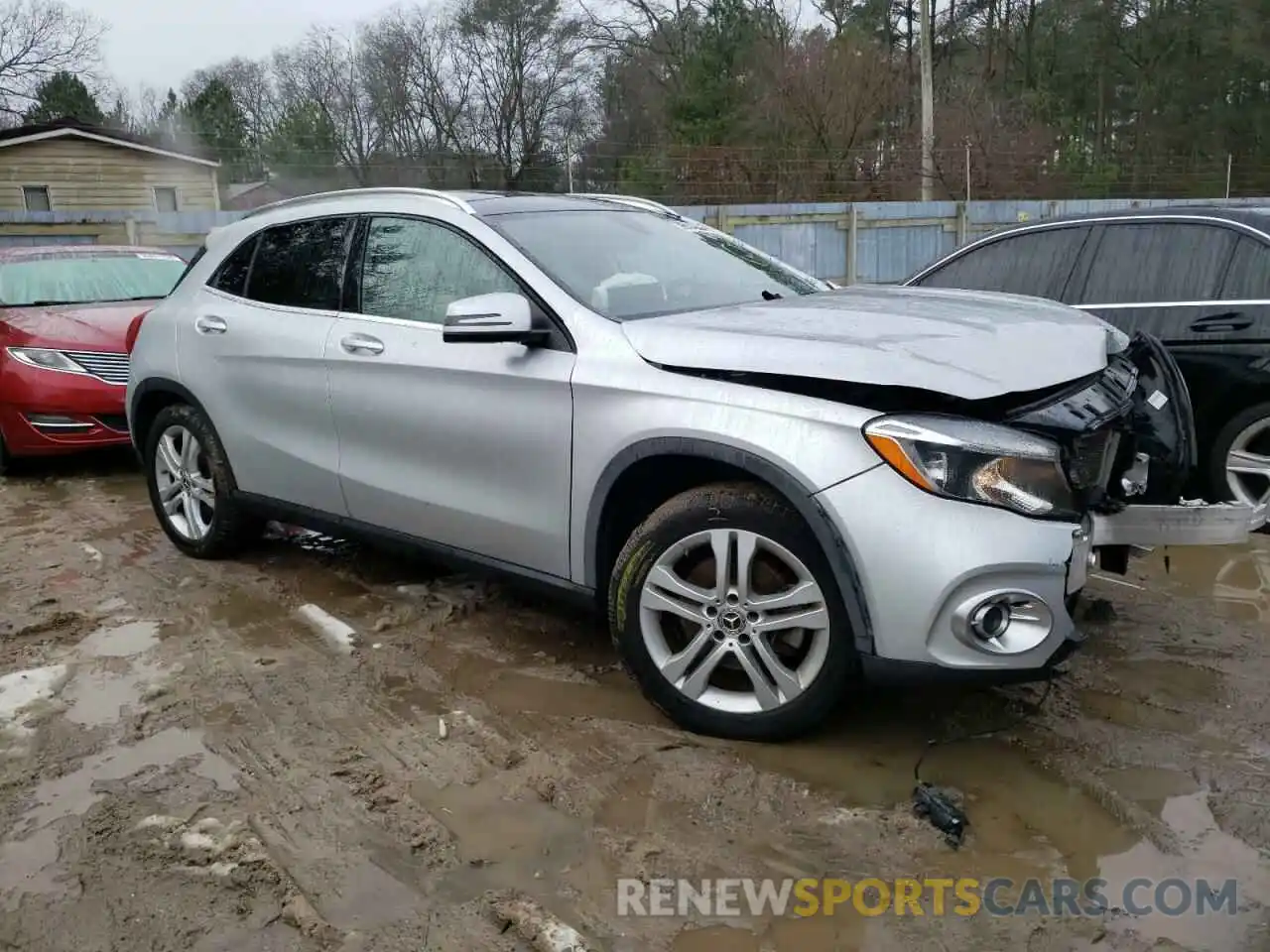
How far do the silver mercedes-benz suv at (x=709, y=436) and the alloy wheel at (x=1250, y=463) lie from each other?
72.9 inches

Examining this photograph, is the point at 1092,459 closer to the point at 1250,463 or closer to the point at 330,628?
the point at 1250,463

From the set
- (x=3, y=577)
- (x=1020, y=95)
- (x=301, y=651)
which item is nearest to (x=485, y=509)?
(x=301, y=651)

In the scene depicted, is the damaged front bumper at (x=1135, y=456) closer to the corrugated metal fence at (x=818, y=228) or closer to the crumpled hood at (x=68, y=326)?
the crumpled hood at (x=68, y=326)

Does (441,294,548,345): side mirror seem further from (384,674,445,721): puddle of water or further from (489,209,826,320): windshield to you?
(384,674,445,721): puddle of water

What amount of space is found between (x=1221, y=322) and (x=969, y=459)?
2.97 metres

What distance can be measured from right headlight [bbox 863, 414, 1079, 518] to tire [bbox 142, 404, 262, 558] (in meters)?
3.32

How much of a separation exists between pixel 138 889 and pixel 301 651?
5.03 ft

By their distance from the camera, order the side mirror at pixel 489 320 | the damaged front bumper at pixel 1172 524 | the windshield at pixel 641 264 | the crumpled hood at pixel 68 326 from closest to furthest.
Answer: the damaged front bumper at pixel 1172 524, the side mirror at pixel 489 320, the windshield at pixel 641 264, the crumpled hood at pixel 68 326

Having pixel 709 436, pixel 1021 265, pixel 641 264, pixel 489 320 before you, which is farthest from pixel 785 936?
pixel 1021 265

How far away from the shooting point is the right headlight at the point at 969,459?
2.73m

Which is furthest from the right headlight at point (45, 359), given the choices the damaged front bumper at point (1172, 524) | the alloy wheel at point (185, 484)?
the damaged front bumper at point (1172, 524)

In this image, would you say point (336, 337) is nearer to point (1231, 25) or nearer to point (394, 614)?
point (394, 614)

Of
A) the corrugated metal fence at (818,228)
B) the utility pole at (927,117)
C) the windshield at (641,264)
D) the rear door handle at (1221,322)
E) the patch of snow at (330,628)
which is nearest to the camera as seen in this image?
the windshield at (641,264)

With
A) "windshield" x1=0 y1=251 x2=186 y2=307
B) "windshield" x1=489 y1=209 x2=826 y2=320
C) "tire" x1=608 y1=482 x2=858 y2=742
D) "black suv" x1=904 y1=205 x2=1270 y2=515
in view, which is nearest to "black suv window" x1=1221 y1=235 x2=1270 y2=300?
"black suv" x1=904 y1=205 x2=1270 y2=515
